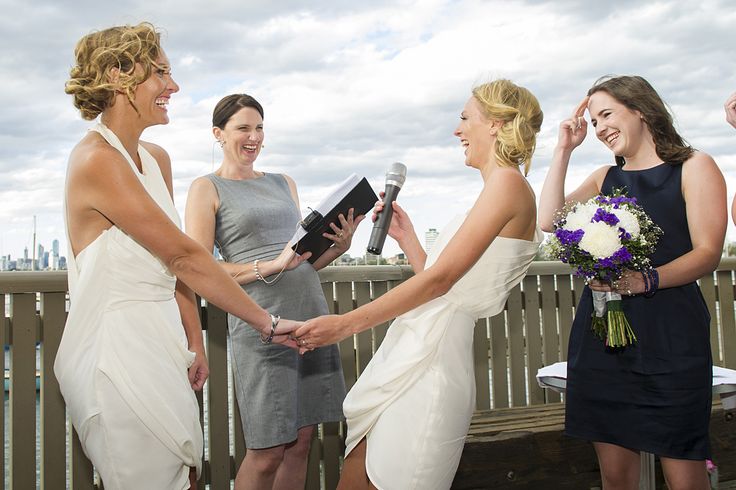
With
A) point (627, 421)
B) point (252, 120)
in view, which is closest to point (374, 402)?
point (627, 421)

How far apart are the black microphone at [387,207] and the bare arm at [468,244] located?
1.00 ft

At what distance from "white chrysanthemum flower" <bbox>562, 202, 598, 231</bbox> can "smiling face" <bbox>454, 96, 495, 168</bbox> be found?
0.37 meters

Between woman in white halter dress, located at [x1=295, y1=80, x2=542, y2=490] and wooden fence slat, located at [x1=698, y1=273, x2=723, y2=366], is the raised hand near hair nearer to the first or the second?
woman in white halter dress, located at [x1=295, y1=80, x2=542, y2=490]

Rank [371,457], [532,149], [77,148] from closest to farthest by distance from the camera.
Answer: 1. [77,148]
2. [371,457]
3. [532,149]

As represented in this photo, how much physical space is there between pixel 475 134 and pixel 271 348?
4.36ft

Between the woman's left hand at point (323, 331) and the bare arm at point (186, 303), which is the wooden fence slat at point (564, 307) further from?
the bare arm at point (186, 303)

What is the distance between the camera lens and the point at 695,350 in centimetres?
248

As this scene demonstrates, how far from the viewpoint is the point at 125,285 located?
6.74 ft

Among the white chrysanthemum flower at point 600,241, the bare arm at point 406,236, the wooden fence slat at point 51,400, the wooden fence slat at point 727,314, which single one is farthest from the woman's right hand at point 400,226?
the wooden fence slat at point 727,314

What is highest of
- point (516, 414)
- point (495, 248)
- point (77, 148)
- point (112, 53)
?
point (112, 53)

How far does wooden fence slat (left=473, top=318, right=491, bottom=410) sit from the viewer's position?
4316mm

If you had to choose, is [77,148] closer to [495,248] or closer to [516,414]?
[495,248]

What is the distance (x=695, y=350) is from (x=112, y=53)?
2152 millimetres

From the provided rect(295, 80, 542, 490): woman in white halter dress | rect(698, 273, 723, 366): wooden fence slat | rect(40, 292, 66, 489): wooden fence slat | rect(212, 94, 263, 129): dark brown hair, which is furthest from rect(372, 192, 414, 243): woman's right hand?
rect(698, 273, 723, 366): wooden fence slat
